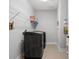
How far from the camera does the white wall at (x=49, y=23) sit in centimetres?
924

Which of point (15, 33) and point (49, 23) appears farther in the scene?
point (49, 23)

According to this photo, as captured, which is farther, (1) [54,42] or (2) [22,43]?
(1) [54,42]

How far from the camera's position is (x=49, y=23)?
9.34m

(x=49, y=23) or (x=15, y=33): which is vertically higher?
(x=49, y=23)

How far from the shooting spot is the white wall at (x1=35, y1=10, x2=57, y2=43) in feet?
30.3

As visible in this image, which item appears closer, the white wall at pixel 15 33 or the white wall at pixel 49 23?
the white wall at pixel 15 33

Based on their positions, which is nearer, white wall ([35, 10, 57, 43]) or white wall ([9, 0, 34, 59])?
white wall ([9, 0, 34, 59])

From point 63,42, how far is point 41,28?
128 inches
